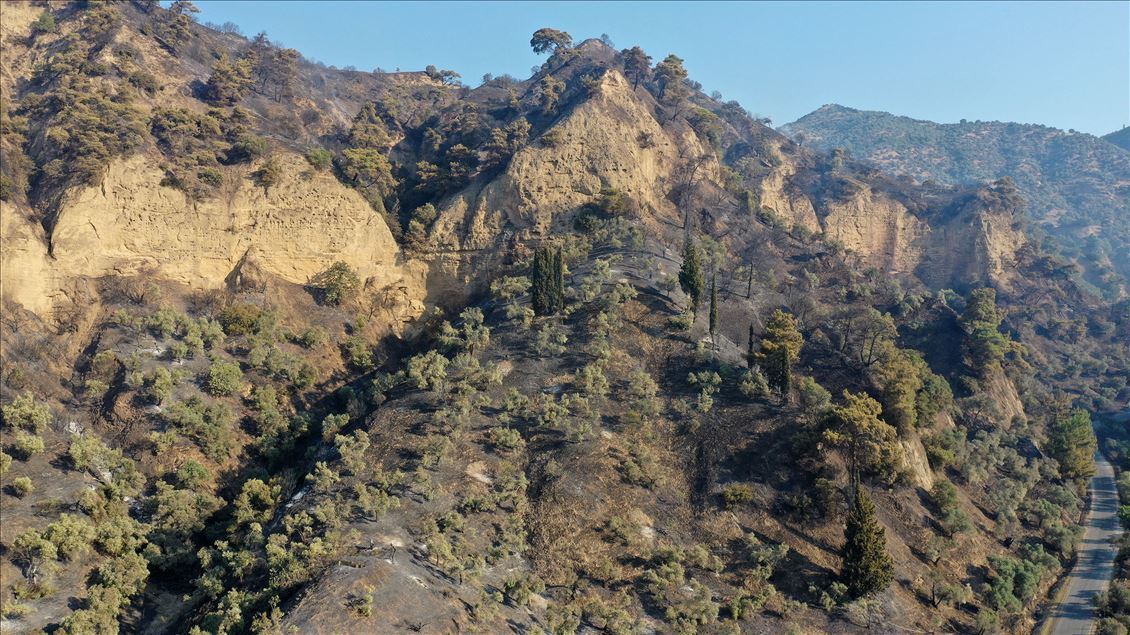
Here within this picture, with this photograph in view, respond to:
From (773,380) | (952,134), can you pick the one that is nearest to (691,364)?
(773,380)

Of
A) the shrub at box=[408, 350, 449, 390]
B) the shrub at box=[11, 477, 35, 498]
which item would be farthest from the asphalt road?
the shrub at box=[11, 477, 35, 498]

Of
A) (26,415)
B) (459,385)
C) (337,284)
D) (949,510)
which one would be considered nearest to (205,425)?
(26,415)

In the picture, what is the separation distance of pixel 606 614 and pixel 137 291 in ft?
125

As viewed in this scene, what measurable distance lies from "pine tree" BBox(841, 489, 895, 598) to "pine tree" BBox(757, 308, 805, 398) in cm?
1074

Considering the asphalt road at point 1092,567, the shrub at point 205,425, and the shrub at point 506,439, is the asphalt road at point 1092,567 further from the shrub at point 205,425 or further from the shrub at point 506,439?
the shrub at point 205,425

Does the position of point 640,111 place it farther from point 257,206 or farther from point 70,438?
point 70,438

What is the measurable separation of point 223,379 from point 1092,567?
169 feet

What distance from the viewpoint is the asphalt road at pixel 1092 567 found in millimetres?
31281

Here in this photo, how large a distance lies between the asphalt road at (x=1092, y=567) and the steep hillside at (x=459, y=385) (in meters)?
1.57

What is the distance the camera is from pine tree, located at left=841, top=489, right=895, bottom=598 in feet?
89.8

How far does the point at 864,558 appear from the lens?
2738 cm

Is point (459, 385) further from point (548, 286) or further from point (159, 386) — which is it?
point (159, 386)

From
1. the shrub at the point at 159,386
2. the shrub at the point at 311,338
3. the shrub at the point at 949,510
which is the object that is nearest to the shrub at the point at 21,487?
the shrub at the point at 159,386

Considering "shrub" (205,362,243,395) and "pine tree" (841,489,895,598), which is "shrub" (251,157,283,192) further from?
"pine tree" (841,489,895,598)
